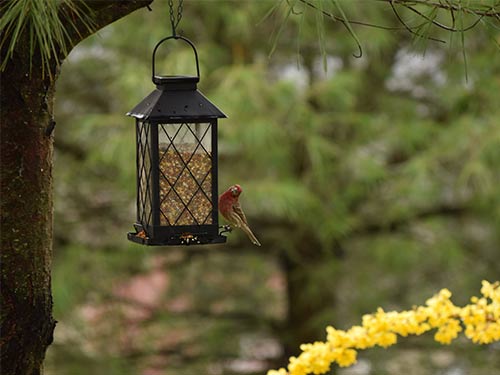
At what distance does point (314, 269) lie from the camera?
5.36 metres

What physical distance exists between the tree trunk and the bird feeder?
0.68 feet

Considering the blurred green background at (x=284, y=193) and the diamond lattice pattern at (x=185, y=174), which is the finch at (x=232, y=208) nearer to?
the diamond lattice pattern at (x=185, y=174)

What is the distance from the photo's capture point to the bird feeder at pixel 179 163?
205cm

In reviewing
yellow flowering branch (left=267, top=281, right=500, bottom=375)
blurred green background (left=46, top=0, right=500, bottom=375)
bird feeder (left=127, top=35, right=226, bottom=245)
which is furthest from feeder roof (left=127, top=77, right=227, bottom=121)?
blurred green background (left=46, top=0, right=500, bottom=375)

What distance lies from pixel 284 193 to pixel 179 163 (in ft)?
7.89

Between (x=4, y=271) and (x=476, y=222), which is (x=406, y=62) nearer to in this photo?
(x=476, y=222)

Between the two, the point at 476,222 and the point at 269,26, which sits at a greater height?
the point at 269,26

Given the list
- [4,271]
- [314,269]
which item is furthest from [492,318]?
[314,269]

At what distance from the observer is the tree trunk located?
1961 millimetres

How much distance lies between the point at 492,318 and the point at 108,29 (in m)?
3.38

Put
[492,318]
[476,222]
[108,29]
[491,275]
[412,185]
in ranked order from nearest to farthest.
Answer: [492,318] → [412,185] → [108,29] → [491,275] → [476,222]

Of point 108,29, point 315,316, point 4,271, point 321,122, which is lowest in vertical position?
point 4,271

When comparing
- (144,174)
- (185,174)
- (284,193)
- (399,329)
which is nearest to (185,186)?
(185,174)

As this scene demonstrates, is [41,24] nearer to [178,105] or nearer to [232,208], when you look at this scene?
[178,105]
